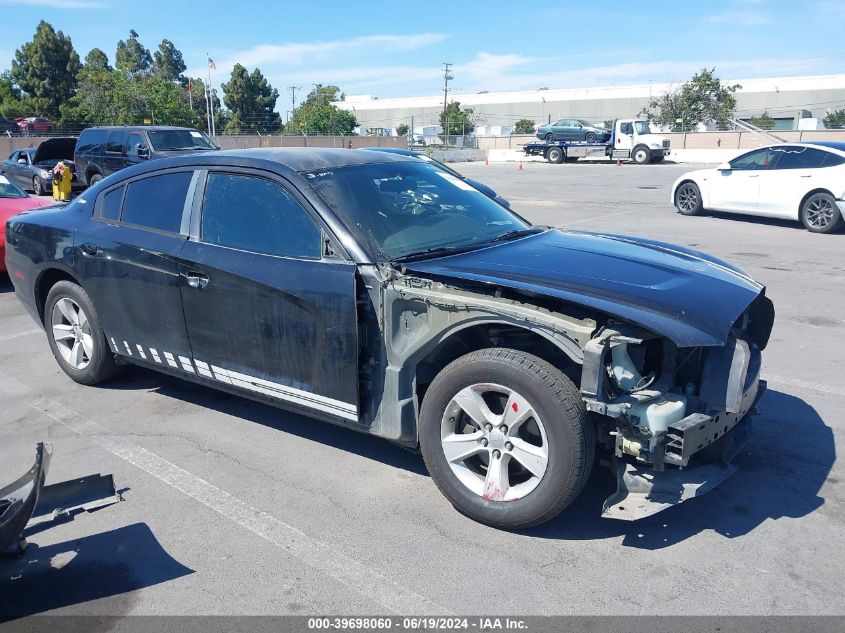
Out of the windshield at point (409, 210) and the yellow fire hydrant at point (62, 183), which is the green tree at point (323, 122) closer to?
the yellow fire hydrant at point (62, 183)

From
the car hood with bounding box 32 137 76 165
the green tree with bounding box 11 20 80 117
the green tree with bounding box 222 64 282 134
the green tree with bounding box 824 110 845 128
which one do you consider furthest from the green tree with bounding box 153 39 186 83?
the car hood with bounding box 32 137 76 165

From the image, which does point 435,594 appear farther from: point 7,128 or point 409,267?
point 7,128

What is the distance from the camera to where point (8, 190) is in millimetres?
9953

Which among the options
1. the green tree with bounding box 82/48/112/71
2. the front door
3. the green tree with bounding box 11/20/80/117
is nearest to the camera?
the front door

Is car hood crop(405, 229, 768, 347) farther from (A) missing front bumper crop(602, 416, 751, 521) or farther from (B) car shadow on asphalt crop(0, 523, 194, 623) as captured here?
(B) car shadow on asphalt crop(0, 523, 194, 623)

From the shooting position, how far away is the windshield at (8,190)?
31.9 feet

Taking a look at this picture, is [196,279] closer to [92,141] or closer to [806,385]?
[806,385]

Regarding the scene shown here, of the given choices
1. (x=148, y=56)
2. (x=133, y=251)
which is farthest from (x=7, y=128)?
(x=148, y=56)

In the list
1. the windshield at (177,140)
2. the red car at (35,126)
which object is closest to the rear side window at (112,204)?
the windshield at (177,140)

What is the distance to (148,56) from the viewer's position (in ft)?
422

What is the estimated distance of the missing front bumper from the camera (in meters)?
3.22

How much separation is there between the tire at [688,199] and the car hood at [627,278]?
442 inches

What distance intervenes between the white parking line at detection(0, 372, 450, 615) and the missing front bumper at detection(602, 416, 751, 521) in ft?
2.97

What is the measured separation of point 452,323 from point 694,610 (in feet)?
5.12
